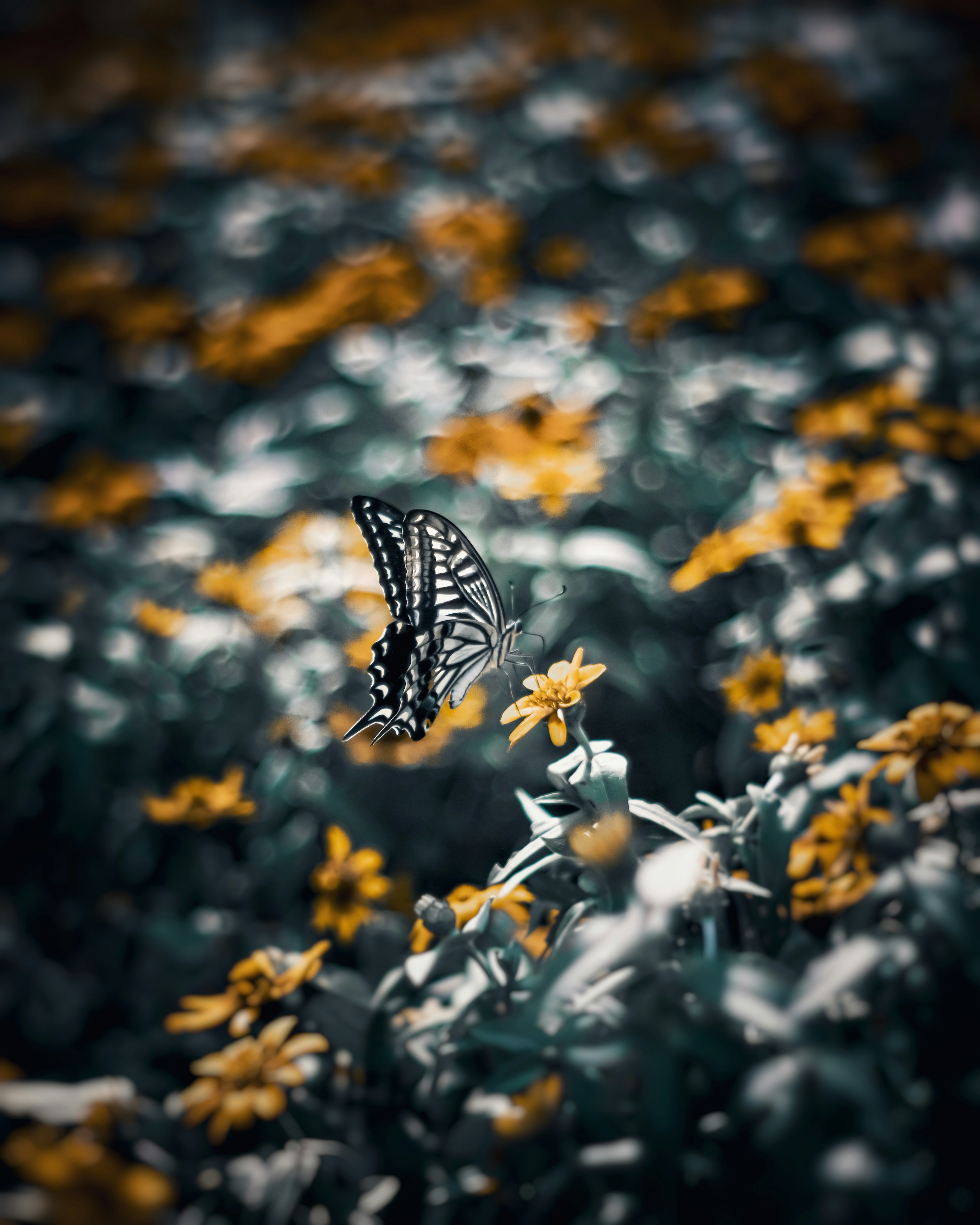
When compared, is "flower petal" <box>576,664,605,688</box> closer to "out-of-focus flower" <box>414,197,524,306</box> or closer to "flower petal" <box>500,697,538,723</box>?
"flower petal" <box>500,697,538,723</box>

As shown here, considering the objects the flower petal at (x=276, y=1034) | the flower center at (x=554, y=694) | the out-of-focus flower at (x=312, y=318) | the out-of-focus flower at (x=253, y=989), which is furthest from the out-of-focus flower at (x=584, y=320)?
the flower petal at (x=276, y=1034)

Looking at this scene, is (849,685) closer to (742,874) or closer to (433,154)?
(742,874)

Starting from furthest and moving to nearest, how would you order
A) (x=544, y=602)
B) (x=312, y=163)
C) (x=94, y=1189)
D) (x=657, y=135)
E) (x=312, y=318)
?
(x=312, y=163), (x=657, y=135), (x=312, y=318), (x=544, y=602), (x=94, y=1189)

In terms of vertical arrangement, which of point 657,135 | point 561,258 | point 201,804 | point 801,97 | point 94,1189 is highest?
point 801,97

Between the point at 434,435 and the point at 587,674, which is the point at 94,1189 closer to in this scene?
the point at 587,674

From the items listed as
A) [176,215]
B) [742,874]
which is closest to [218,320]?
[176,215]

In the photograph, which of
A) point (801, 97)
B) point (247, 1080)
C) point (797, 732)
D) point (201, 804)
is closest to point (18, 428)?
point (201, 804)

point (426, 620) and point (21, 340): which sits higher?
point (426, 620)

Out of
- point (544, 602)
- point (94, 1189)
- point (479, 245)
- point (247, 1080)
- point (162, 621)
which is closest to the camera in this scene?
point (94, 1189)
